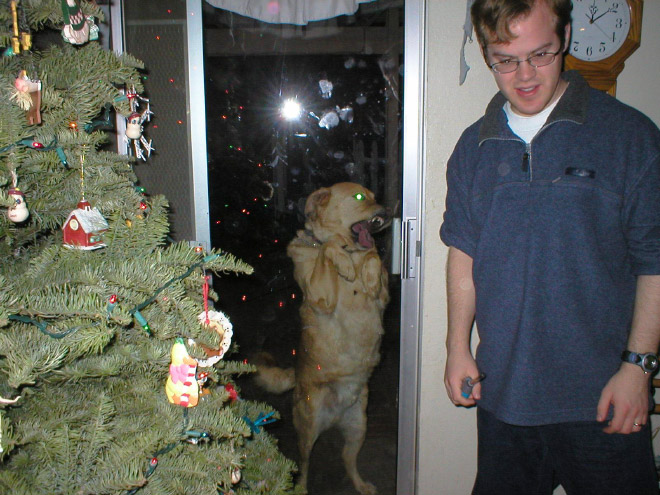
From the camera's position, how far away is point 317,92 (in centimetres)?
167

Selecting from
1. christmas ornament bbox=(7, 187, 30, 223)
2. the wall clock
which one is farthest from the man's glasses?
christmas ornament bbox=(7, 187, 30, 223)

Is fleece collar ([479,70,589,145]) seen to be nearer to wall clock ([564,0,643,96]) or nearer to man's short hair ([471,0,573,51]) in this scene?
man's short hair ([471,0,573,51])

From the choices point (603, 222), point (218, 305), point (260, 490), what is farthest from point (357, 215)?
point (260, 490)

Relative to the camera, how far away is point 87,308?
2.44ft

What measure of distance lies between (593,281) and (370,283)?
0.85m

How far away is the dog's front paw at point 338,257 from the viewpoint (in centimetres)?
177

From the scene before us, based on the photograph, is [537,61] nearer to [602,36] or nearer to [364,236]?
[602,36]

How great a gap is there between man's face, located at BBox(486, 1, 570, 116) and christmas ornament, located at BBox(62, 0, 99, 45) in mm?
927

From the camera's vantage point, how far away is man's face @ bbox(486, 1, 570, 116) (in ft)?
3.48

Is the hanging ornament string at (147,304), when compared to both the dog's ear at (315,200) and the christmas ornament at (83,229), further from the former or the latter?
the dog's ear at (315,200)

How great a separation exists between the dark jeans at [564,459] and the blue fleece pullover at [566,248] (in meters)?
0.07

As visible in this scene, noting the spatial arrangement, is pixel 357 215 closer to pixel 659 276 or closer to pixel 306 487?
pixel 659 276

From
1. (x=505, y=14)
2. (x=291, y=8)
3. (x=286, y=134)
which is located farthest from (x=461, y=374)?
(x=291, y=8)

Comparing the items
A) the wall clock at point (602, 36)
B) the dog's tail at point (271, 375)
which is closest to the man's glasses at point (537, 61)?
the wall clock at point (602, 36)
